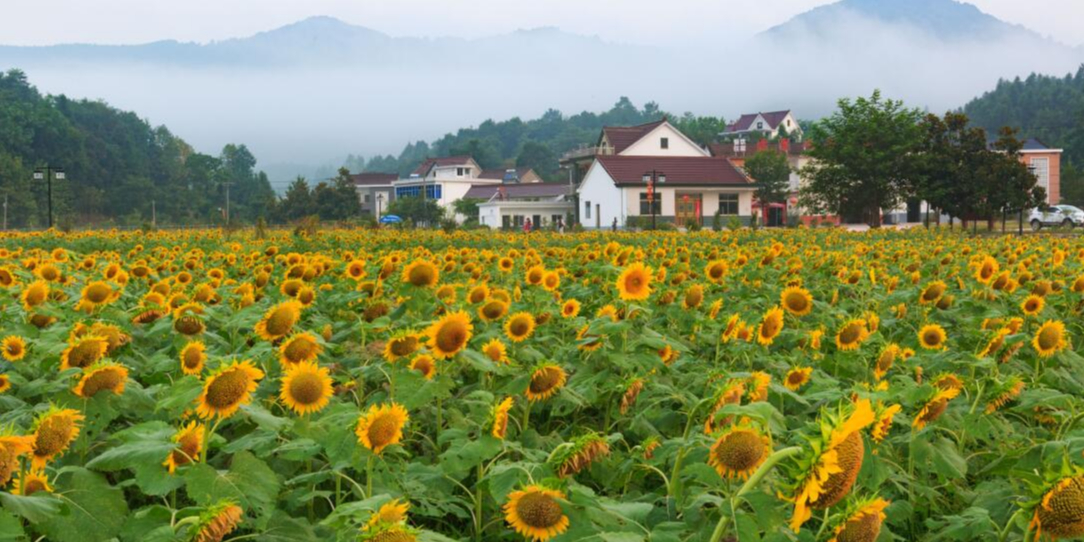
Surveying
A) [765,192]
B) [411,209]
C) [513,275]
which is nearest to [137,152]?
[411,209]

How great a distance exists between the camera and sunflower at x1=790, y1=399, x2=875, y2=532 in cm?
126

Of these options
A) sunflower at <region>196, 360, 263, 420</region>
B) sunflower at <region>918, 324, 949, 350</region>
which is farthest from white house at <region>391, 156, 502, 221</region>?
sunflower at <region>196, 360, 263, 420</region>

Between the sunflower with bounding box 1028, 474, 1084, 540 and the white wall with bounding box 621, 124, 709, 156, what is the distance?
52136mm

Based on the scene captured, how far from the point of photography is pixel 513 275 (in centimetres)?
559

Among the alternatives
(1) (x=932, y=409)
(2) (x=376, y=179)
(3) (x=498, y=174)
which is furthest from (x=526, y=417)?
(3) (x=498, y=174)

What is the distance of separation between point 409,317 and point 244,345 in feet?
2.05

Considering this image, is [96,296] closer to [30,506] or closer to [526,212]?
[30,506]

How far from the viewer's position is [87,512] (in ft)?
5.82

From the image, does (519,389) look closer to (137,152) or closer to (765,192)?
(765,192)

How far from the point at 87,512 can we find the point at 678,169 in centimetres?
4511

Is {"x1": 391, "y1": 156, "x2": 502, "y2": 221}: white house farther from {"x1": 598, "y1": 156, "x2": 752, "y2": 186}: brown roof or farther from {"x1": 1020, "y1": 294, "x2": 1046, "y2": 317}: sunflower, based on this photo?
{"x1": 1020, "y1": 294, "x2": 1046, "y2": 317}: sunflower

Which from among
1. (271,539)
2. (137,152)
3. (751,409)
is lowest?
(271,539)

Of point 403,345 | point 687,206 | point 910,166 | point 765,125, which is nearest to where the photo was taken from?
point 403,345

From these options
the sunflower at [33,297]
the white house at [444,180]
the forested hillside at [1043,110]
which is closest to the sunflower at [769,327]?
the sunflower at [33,297]
